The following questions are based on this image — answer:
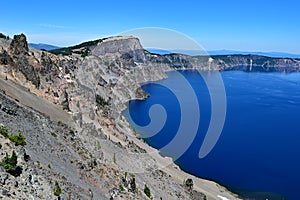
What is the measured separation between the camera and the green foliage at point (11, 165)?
16781mm

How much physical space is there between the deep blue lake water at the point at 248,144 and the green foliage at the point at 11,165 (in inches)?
1690

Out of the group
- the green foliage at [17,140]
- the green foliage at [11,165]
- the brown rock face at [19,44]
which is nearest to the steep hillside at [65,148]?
the brown rock face at [19,44]

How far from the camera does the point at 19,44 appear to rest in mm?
50875

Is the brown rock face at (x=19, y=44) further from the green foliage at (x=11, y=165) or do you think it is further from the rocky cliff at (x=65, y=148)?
the green foliage at (x=11, y=165)

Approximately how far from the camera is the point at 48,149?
25406 mm

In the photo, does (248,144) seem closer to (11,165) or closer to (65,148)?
(65,148)

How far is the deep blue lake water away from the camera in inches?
2274

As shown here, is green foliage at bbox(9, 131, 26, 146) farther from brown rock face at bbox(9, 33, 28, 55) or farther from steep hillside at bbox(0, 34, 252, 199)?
brown rock face at bbox(9, 33, 28, 55)

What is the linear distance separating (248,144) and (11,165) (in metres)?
68.7

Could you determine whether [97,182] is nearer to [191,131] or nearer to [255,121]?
[191,131]

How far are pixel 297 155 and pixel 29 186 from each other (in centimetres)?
6713

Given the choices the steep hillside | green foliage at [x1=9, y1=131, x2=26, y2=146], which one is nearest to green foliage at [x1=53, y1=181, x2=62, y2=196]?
the steep hillside

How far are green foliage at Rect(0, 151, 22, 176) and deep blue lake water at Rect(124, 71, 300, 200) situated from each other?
4292cm

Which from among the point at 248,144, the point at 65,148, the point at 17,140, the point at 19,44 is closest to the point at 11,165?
the point at 17,140
